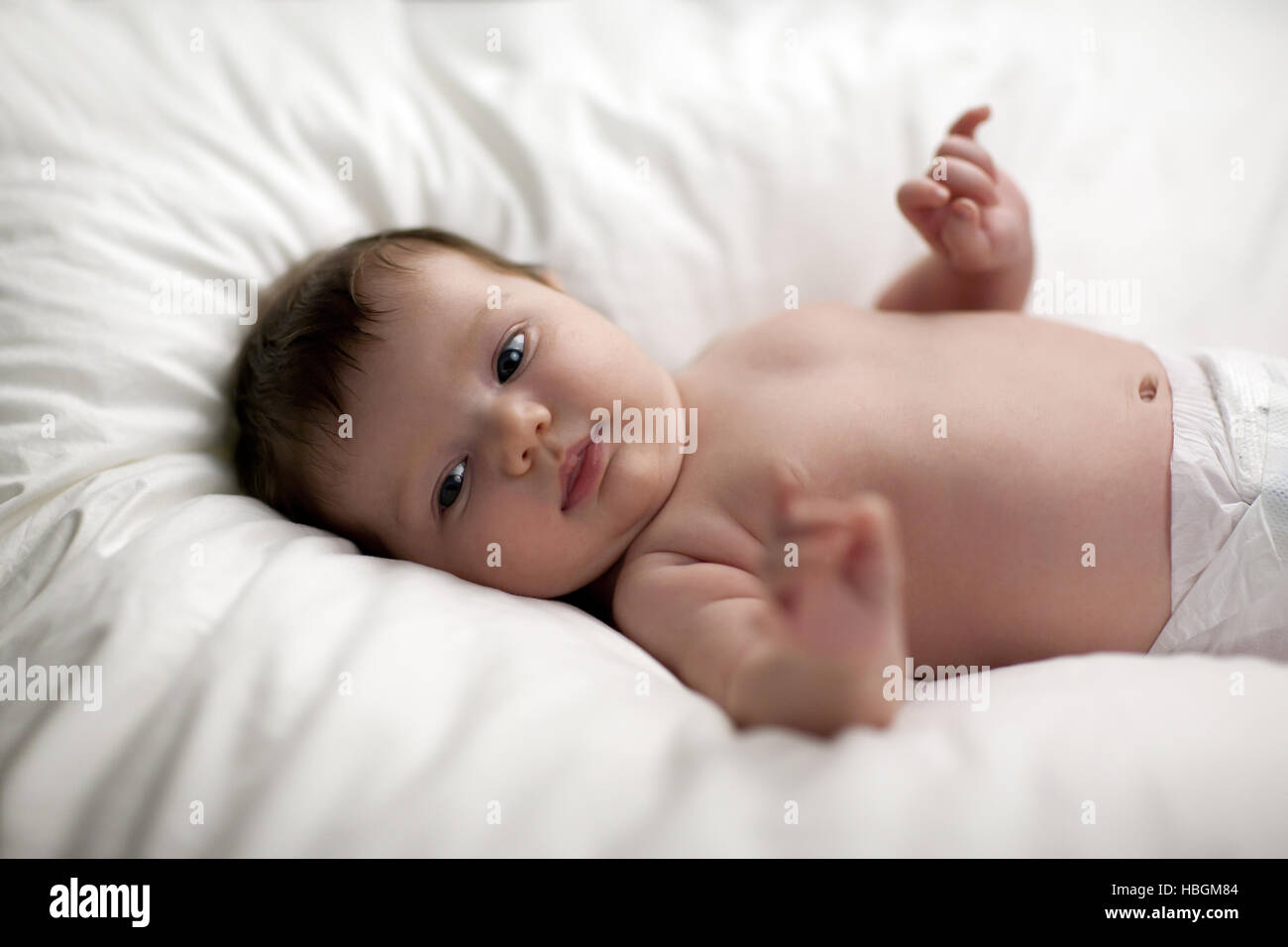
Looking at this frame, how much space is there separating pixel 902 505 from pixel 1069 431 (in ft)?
0.71

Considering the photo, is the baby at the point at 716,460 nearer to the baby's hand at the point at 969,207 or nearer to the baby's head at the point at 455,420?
the baby's head at the point at 455,420

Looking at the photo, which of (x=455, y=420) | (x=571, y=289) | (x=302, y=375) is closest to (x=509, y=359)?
(x=455, y=420)

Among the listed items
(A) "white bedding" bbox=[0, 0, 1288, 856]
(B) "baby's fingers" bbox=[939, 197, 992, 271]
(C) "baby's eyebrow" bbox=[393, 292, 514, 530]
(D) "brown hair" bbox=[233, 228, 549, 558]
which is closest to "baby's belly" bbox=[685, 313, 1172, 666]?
(A) "white bedding" bbox=[0, 0, 1288, 856]

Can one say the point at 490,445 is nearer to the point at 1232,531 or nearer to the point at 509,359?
the point at 509,359

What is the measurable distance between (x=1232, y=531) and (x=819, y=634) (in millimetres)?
636

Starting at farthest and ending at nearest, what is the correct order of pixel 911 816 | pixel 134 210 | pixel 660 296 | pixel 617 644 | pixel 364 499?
pixel 660 296
pixel 134 210
pixel 364 499
pixel 617 644
pixel 911 816

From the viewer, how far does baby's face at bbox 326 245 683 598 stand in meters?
1.16

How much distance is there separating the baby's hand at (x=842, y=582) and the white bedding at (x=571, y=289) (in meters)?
0.10

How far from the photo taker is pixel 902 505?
1160 mm

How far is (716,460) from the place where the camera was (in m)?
1.24

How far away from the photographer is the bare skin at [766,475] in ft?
3.74

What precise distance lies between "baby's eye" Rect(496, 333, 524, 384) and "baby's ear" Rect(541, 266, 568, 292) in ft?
0.73
